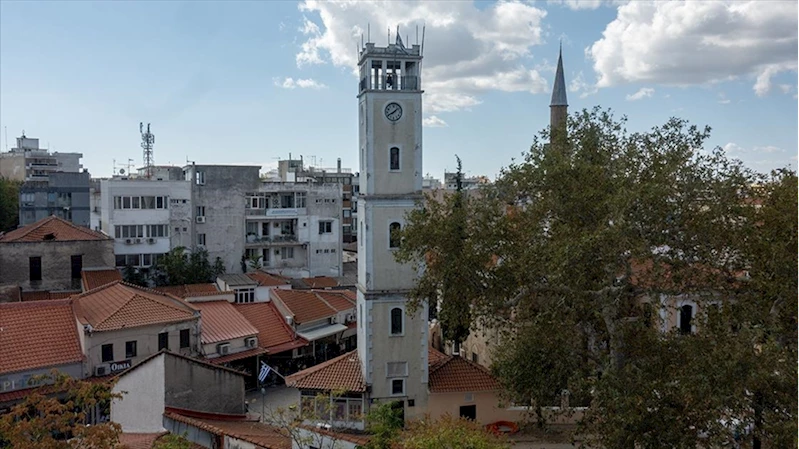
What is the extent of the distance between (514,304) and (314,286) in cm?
2583

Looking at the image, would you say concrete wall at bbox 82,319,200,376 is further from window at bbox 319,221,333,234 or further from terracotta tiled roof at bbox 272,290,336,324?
window at bbox 319,221,333,234

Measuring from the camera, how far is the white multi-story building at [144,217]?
39.2m

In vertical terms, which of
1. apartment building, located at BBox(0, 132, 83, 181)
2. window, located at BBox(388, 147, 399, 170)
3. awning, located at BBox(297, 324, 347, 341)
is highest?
apartment building, located at BBox(0, 132, 83, 181)

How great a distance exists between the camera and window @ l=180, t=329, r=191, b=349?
1096 inches

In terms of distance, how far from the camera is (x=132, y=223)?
3969 centimetres

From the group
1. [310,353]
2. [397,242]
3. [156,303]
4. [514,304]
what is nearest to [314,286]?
[310,353]

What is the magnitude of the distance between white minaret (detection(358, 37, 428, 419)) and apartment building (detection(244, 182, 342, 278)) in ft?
72.0

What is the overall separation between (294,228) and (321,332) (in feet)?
46.0

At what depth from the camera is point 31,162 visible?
75250 mm

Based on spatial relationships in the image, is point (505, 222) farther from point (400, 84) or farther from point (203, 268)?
point (203, 268)

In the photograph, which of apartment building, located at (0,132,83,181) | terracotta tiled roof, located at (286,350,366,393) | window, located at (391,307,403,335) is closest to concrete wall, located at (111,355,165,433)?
terracotta tiled roof, located at (286,350,366,393)

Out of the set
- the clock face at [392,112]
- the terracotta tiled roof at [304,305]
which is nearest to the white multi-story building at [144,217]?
the terracotta tiled roof at [304,305]

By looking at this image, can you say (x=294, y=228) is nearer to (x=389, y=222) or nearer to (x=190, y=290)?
(x=190, y=290)

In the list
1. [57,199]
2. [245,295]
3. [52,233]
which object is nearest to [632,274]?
[245,295]
